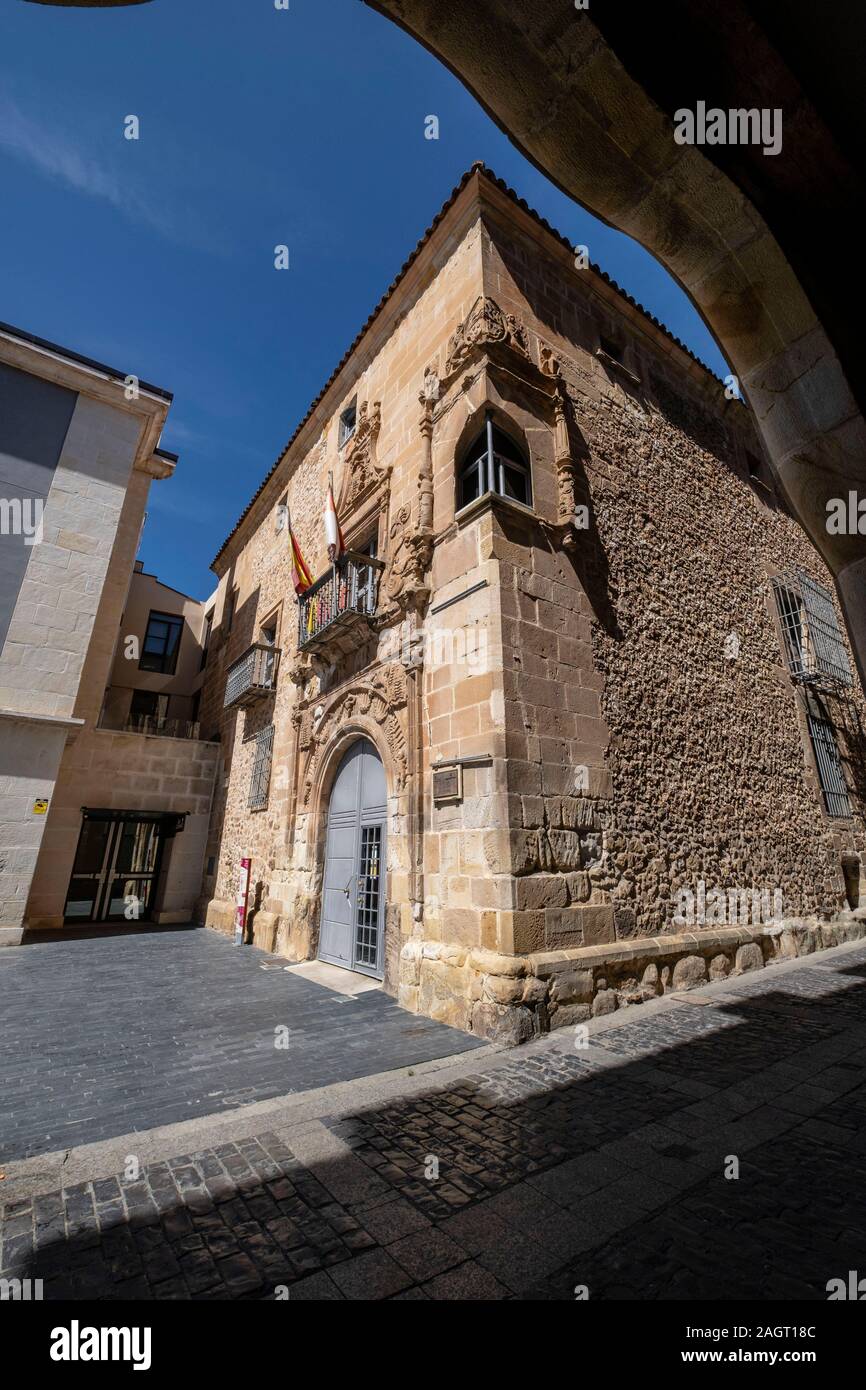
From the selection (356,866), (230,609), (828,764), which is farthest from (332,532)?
(828,764)

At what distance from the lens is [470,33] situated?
1561mm

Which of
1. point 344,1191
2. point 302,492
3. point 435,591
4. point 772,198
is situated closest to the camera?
point 772,198

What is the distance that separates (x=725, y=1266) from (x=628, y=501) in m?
7.84

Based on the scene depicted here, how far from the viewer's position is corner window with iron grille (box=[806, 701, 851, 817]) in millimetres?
9789

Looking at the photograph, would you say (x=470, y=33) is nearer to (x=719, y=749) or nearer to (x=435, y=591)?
(x=435, y=591)

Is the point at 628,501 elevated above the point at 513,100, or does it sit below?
above

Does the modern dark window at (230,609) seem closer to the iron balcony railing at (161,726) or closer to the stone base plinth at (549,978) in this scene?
the iron balcony railing at (161,726)

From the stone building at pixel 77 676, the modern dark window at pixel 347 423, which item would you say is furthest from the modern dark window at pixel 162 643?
the modern dark window at pixel 347 423

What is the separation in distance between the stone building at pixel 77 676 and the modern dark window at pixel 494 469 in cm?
779

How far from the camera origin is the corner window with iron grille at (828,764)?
9.79 metres

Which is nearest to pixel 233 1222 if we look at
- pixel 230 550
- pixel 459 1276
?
pixel 459 1276

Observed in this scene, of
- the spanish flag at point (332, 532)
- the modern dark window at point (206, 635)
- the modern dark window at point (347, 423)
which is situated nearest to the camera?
the spanish flag at point (332, 532)

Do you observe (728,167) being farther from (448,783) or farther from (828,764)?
(828,764)

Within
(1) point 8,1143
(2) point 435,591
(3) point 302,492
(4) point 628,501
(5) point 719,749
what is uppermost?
(3) point 302,492
